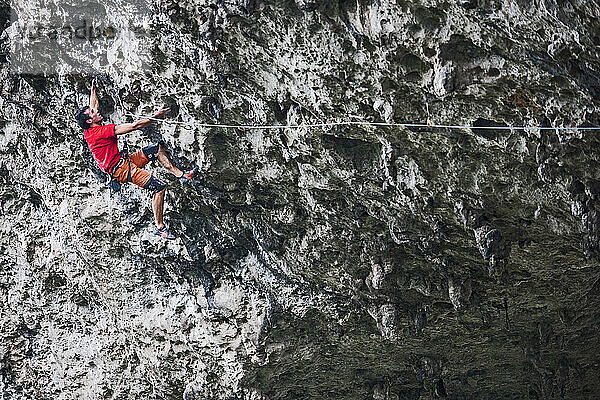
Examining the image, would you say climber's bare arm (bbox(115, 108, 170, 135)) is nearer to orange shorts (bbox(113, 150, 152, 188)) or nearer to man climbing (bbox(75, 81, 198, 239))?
man climbing (bbox(75, 81, 198, 239))

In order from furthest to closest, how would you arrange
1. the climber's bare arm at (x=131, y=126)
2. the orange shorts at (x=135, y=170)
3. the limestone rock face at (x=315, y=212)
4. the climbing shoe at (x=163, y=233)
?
the climbing shoe at (x=163, y=233)
the orange shorts at (x=135, y=170)
the climber's bare arm at (x=131, y=126)
the limestone rock face at (x=315, y=212)

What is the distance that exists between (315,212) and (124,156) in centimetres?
205

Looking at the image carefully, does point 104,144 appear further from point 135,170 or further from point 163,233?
point 163,233

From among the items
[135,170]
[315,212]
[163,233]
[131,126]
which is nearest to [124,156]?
[135,170]

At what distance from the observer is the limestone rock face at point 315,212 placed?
604cm

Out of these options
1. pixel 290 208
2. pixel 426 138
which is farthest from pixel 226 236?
pixel 426 138

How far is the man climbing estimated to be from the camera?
6.51m

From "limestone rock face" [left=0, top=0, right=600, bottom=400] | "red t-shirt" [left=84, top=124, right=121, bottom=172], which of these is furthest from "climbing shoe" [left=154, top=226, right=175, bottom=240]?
"red t-shirt" [left=84, top=124, right=121, bottom=172]

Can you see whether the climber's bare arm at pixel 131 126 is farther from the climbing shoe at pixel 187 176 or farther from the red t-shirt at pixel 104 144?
the climbing shoe at pixel 187 176

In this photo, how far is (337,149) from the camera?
23.1 ft

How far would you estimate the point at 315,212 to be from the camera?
7707mm

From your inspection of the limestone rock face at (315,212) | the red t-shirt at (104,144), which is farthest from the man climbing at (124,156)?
the limestone rock face at (315,212)

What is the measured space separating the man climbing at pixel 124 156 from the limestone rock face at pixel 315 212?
0.35 meters

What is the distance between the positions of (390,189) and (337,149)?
67 centimetres
